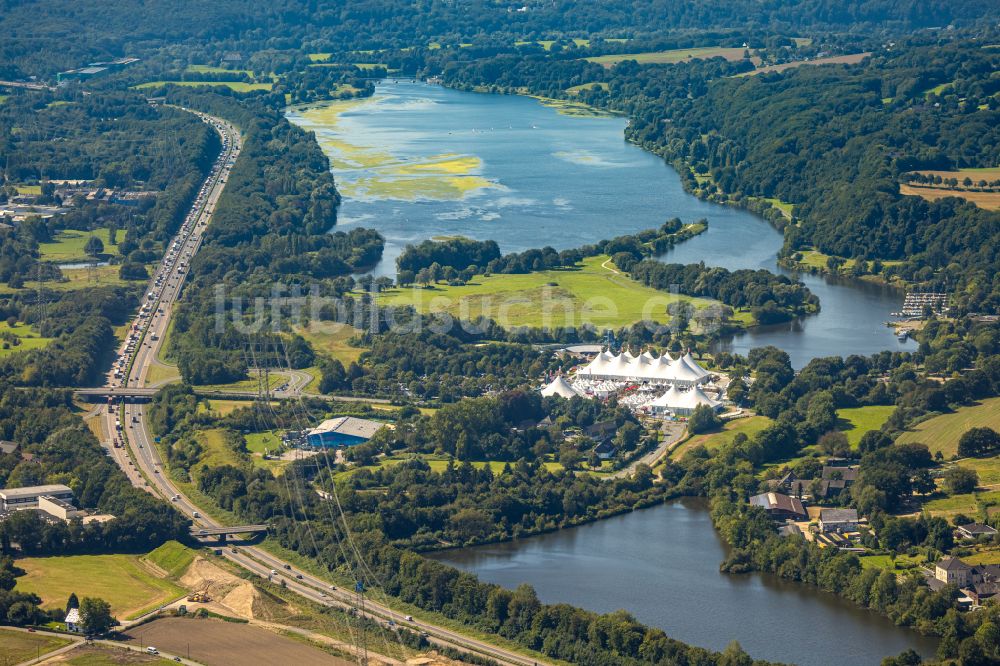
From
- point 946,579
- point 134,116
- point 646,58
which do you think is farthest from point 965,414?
point 646,58

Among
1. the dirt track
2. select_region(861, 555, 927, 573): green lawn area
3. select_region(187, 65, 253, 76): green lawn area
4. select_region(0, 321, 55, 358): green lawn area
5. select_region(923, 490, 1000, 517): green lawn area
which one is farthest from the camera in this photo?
select_region(187, 65, 253, 76): green lawn area

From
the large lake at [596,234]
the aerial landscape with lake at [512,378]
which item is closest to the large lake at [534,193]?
the large lake at [596,234]

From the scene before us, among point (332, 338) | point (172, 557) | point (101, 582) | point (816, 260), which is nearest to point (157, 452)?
point (172, 557)

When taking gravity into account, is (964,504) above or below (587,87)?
above

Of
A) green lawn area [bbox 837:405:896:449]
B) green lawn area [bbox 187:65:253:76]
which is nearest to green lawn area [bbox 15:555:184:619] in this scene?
green lawn area [bbox 837:405:896:449]

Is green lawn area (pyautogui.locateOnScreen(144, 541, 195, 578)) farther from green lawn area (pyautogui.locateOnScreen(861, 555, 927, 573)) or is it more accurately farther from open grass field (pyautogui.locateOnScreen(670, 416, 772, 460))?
green lawn area (pyautogui.locateOnScreen(861, 555, 927, 573))

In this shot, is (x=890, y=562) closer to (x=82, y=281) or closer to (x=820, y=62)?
(x=82, y=281)
